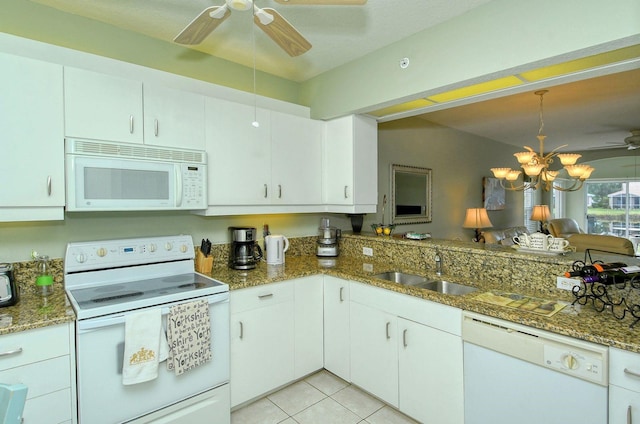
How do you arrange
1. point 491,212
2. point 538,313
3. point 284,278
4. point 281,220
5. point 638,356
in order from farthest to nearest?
point 491,212
point 281,220
point 284,278
point 538,313
point 638,356

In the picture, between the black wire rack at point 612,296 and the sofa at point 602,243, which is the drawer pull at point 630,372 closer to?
the black wire rack at point 612,296

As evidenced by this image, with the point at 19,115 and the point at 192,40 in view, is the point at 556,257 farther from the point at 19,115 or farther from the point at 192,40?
the point at 19,115

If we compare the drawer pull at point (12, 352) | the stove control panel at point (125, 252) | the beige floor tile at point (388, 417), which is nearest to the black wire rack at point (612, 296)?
the beige floor tile at point (388, 417)

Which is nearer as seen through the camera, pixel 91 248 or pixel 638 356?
pixel 638 356

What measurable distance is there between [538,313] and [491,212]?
4.92 meters

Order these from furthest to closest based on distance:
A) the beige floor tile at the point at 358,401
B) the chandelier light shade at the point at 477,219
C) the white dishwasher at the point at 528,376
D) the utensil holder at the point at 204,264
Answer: the chandelier light shade at the point at 477,219, the utensil holder at the point at 204,264, the beige floor tile at the point at 358,401, the white dishwasher at the point at 528,376

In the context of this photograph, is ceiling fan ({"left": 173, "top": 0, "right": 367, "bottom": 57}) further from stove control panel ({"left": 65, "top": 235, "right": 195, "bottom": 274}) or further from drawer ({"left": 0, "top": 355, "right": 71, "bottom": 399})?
drawer ({"left": 0, "top": 355, "right": 71, "bottom": 399})

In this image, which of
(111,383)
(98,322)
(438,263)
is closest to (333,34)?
(438,263)

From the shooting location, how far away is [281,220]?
10.2ft

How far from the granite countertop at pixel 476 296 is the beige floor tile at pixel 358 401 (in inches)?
33.6

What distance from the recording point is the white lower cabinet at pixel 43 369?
1.42m

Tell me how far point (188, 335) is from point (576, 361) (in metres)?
1.88

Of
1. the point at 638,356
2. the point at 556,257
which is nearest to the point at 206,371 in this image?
the point at 638,356

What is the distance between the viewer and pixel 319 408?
225cm
